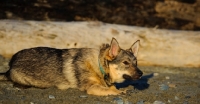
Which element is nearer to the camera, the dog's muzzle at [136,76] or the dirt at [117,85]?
the dirt at [117,85]

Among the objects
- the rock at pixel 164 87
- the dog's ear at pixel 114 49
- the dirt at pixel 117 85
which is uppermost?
the dog's ear at pixel 114 49

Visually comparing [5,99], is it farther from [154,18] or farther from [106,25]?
[154,18]

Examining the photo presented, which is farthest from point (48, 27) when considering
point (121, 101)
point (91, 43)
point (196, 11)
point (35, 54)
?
point (196, 11)

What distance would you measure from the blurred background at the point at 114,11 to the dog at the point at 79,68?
4.64 meters

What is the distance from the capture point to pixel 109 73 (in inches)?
310

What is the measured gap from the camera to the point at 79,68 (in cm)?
797

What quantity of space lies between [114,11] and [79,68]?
6063mm

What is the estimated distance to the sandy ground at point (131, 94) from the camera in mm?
7348

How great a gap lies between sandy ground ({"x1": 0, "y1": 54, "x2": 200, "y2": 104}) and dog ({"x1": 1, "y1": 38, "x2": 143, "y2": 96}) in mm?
171

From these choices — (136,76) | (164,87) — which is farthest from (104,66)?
(164,87)

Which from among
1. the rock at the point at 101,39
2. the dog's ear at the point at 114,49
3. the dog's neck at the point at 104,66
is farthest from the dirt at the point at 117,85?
the dog's ear at the point at 114,49

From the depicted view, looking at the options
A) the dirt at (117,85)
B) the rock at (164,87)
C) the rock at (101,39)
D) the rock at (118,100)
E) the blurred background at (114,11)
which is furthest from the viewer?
the blurred background at (114,11)

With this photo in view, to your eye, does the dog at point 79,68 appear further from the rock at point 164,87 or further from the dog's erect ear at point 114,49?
the rock at point 164,87

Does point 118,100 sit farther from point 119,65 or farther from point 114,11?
point 114,11
